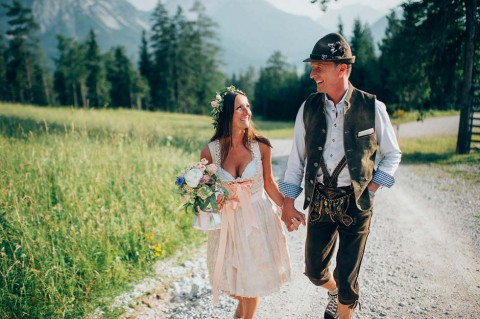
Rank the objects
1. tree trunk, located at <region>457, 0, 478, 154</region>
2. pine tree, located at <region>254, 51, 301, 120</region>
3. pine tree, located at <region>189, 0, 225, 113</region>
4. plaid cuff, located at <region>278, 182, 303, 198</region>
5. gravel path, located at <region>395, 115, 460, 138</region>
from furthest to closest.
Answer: pine tree, located at <region>254, 51, 301, 120</region>
pine tree, located at <region>189, 0, 225, 113</region>
gravel path, located at <region>395, 115, 460, 138</region>
tree trunk, located at <region>457, 0, 478, 154</region>
plaid cuff, located at <region>278, 182, 303, 198</region>

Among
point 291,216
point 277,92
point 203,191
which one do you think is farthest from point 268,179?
point 277,92

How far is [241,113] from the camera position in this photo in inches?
116

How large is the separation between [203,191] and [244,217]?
506mm

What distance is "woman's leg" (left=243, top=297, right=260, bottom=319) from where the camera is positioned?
293 cm

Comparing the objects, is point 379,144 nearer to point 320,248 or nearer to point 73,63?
point 320,248

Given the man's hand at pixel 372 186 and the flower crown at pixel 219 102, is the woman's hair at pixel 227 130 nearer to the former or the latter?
the flower crown at pixel 219 102

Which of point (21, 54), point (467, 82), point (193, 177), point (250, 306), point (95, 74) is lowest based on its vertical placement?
point (250, 306)

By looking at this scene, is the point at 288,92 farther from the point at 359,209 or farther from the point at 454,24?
the point at 359,209

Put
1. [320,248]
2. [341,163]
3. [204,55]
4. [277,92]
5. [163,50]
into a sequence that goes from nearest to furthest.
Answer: [341,163], [320,248], [163,50], [204,55], [277,92]

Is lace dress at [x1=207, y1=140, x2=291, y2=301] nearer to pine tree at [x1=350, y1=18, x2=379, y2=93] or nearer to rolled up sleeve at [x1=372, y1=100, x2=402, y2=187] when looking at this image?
rolled up sleeve at [x1=372, y1=100, x2=402, y2=187]

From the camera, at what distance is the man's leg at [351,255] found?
265 centimetres

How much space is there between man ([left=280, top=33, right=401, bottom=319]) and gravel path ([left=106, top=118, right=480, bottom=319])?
85 cm

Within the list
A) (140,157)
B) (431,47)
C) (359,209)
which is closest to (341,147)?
(359,209)

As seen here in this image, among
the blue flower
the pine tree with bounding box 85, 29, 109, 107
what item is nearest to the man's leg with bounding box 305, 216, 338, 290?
the blue flower
